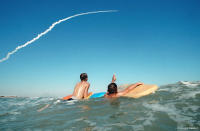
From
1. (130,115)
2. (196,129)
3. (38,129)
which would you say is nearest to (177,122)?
(196,129)

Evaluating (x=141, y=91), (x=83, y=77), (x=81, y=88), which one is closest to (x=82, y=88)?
(x=81, y=88)

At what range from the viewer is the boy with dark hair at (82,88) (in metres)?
10.0

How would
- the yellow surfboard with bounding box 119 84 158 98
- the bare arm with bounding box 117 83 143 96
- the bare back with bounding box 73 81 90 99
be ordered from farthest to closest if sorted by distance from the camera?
the bare back with bounding box 73 81 90 99, the bare arm with bounding box 117 83 143 96, the yellow surfboard with bounding box 119 84 158 98

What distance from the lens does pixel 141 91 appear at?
8.91m

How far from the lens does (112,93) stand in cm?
910

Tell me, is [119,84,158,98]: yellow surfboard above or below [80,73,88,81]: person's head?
below

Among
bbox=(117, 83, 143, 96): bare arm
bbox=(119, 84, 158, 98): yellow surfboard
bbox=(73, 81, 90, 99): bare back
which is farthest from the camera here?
bbox=(73, 81, 90, 99): bare back

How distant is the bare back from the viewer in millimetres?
10023

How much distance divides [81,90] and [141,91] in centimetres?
355

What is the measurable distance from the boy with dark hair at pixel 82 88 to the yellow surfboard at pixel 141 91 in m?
2.69

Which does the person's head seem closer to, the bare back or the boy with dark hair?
the boy with dark hair

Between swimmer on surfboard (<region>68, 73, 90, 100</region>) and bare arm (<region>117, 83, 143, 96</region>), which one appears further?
swimmer on surfboard (<region>68, 73, 90, 100</region>)

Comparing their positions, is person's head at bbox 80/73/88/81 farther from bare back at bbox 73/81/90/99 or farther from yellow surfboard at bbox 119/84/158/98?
yellow surfboard at bbox 119/84/158/98

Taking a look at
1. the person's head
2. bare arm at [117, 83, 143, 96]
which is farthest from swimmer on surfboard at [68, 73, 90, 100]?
bare arm at [117, 83, 143, 96]
